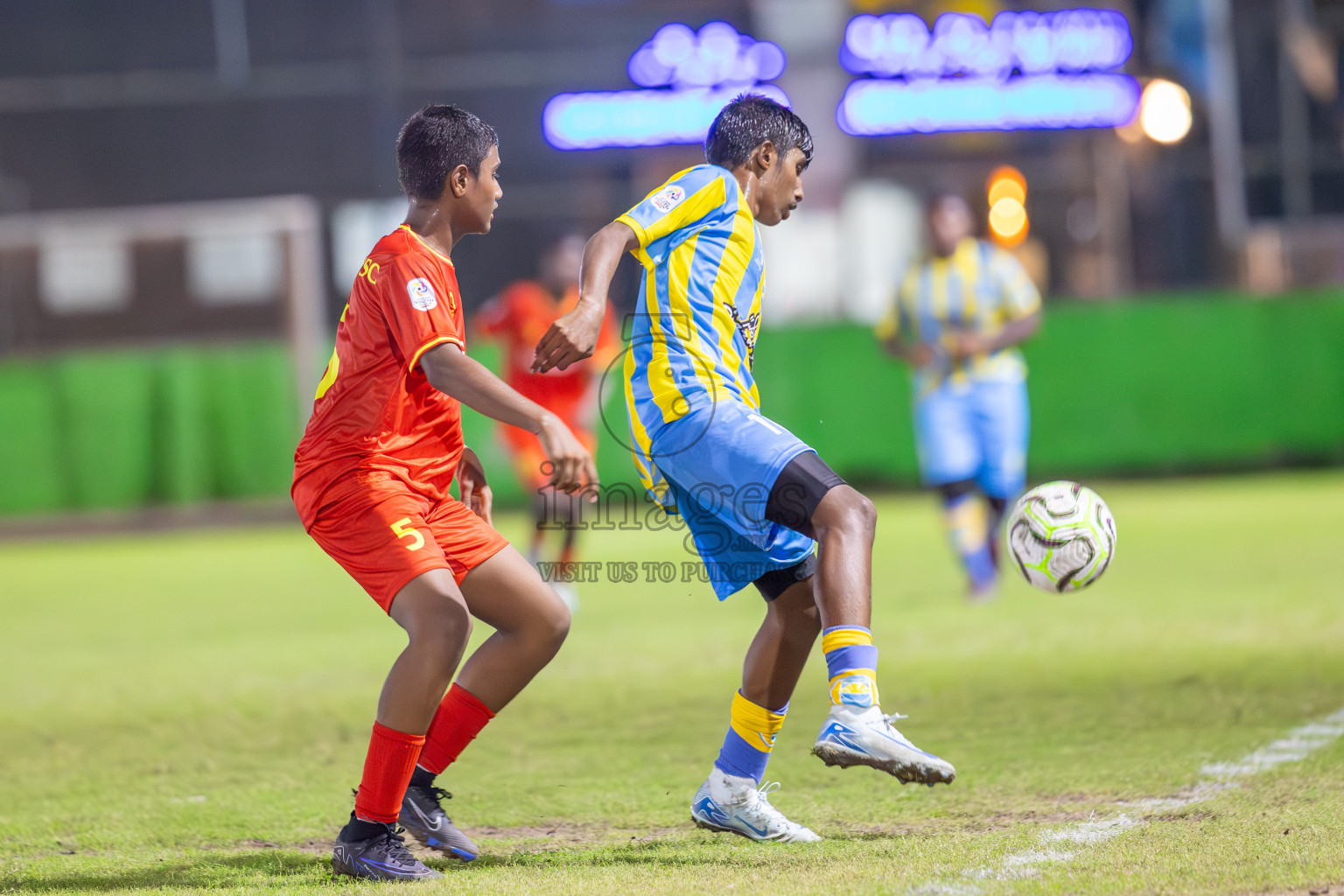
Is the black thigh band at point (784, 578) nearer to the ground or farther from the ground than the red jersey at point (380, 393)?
nearer to the ground

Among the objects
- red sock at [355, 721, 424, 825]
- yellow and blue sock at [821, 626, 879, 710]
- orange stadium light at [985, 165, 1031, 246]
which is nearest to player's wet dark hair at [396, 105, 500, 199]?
red sock at [355, 721, 424, 825]

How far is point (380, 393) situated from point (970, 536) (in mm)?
5411

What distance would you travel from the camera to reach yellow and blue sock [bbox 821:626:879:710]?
353cm

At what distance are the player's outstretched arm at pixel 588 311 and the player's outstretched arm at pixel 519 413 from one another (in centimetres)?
15

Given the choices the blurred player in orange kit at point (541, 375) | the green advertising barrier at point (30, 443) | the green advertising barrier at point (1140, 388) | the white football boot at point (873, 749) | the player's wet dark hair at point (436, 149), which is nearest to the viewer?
the white football boot at point (873, 749)

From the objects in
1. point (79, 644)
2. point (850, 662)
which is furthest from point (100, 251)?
point (850, 662)

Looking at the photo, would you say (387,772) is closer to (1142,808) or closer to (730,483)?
(730,483)

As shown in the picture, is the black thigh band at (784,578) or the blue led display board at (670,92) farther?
the blue led display board at (670,92)

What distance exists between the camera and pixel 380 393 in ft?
12.2

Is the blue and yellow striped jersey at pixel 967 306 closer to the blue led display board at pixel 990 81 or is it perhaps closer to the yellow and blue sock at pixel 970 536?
the yellow and blue sock at pixel 970 536

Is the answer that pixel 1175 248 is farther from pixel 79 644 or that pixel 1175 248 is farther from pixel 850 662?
pixel 850 662

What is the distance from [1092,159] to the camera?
20516 millimetres

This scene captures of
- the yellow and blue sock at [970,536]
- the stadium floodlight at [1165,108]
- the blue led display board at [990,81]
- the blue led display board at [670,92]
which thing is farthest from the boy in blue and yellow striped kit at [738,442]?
the stadium floodlight at [1165,108]

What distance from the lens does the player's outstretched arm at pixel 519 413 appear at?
3.42 m
